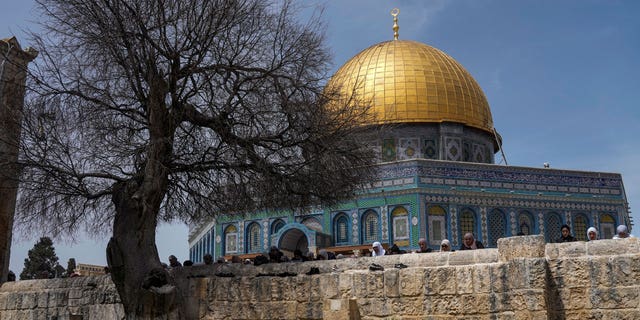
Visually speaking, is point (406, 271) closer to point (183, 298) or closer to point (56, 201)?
point (183, 298)

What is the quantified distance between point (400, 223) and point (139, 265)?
19058 millimetres

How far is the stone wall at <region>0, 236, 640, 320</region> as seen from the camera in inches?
262

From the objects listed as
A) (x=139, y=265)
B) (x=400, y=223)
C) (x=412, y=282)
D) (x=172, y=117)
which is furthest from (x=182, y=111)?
(x=400, y=223)

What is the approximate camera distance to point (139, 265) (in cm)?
889

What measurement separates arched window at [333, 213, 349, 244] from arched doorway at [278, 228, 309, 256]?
1.29m

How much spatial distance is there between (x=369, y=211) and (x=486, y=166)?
540 cm

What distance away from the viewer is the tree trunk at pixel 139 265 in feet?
28.1

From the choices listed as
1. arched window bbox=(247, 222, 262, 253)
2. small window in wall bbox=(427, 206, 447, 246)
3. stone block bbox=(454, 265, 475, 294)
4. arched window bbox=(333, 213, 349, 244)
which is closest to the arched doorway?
arched window bbox=(333, 213, 349, 244)

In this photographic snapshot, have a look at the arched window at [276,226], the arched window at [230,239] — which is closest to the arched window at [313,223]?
the arched window at [276,226]

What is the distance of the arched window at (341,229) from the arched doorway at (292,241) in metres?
1.29

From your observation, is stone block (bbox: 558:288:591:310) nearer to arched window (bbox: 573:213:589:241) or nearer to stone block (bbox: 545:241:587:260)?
stone block (bbox: 545:241:587:260)

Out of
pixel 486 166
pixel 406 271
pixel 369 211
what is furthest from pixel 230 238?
pixel 406 271

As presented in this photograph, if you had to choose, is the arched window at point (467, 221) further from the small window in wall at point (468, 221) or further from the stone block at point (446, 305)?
the stone block at point (446, 305)

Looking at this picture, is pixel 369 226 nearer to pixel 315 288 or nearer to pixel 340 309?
pixel 315 288
